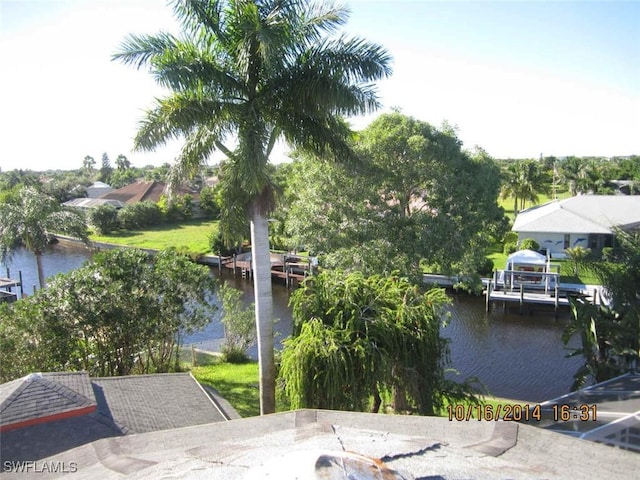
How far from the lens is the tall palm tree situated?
10.9m

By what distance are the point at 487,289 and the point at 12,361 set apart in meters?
26.6

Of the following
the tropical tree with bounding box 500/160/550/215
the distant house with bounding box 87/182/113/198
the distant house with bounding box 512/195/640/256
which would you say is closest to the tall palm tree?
the distant house with bounding box 512/195/640/256

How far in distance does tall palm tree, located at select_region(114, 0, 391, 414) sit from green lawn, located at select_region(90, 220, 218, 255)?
36.0 meters

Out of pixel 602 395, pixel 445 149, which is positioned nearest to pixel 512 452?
pixel 602 395

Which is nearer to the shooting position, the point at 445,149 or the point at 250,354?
the point at 445,149

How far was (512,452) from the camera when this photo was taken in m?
6.73

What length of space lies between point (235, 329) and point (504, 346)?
13.9 meters

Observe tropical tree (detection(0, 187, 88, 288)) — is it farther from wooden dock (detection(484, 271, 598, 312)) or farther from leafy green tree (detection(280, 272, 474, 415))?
wooden dock (detection(484, 271, 598, 312))

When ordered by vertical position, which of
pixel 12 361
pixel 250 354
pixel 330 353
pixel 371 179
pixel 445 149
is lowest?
pixel 250 354

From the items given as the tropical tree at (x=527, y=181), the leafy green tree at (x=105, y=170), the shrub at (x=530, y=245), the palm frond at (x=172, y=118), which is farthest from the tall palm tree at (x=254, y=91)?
the leafy green tree at (x=105, y=170)

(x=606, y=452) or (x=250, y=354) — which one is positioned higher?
(x=606, y=452)

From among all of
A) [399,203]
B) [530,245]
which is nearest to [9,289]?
[399,203]

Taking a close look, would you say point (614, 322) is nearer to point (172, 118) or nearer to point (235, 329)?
point (172, 118)

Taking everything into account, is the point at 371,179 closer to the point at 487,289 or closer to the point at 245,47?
the point at 245,47
